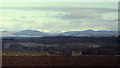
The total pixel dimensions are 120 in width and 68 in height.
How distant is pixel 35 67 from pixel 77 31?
1320 cm

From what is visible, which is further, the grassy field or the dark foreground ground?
the grassy field

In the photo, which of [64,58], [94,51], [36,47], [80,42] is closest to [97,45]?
[94,51]

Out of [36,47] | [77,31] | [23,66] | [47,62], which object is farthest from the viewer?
[36,47]

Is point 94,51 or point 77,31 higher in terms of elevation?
point 77,31

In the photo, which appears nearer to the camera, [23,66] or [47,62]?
[23,66]

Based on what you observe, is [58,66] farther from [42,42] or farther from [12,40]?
[12,40]

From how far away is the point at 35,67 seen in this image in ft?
38.5

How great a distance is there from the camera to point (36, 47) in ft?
90.6

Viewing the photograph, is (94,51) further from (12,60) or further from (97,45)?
(12,60)

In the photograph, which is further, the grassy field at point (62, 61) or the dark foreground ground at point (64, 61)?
the grassy field at point (62, 61)

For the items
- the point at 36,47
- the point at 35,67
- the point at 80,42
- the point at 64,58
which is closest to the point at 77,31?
the point at 80,42

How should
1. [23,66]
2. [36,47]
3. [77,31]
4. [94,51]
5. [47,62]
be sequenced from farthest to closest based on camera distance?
[36,47] → [77,31] → [94,51] → [47,62] → [23,66]

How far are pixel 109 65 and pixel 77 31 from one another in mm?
12622

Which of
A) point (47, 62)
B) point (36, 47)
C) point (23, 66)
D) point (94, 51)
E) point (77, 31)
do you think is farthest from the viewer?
point (36, 47)
